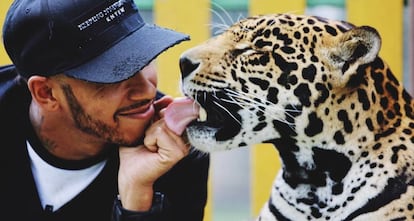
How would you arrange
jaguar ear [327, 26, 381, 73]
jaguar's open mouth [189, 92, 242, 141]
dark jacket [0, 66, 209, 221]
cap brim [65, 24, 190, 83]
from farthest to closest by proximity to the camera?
dark jacket [0, 66, 209, 221] → cap brim [65, 24, 190, 83] → jaguar's open mouth [189, 92, 242, 141] → jaguar ear [327, 26, 381, 73]

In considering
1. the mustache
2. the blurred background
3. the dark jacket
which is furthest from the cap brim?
the blurred background

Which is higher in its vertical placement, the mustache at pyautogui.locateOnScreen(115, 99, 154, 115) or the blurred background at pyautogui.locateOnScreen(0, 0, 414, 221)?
the mustache at pyautogui.locateOnScreen(115, 99, 154, 115)

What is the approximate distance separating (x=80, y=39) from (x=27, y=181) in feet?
1.63

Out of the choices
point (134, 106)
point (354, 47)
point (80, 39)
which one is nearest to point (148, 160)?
point (134, 106)

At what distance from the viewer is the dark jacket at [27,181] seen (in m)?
2.88

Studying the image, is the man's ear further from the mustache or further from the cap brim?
the mustache

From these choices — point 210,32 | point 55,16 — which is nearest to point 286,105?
point 55,16

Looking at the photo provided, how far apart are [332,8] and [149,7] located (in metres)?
0.78

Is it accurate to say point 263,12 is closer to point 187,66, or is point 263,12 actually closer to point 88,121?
point 88,121

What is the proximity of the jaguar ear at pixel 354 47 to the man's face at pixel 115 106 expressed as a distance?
0.53 m

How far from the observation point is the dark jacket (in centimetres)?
288

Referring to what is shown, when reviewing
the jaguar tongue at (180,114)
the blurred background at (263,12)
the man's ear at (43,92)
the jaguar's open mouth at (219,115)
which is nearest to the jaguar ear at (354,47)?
the jaguar's open mouth at (219,115)

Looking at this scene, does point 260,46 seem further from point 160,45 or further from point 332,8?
point 332,8

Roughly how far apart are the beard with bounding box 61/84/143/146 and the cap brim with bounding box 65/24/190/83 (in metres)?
0.08
